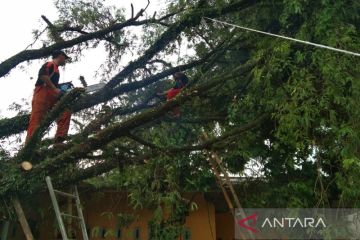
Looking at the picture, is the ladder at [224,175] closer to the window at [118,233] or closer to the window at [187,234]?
the window at [187,234]

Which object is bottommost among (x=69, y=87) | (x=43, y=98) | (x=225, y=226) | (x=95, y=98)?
(x=225, y=226)

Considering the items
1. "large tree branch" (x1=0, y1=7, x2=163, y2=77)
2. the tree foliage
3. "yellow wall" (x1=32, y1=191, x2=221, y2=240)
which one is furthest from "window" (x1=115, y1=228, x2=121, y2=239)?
"large tree branch" (x1=0, y1=7, x2=163, y2=77)

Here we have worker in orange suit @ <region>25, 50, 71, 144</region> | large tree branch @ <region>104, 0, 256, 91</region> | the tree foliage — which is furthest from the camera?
large tree branch @ <region>104, 0, 256, 91</region>

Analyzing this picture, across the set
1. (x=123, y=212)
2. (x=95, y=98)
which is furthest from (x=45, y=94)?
(x=123, y=212)

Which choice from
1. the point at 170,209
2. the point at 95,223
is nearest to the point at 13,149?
the point at 95,223

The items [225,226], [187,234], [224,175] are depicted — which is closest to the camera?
[224,175]

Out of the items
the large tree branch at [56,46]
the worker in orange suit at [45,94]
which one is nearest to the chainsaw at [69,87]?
the worker in orange suit at [45,94]

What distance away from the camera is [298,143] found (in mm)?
4766

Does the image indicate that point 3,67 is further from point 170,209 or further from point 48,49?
point 170,209

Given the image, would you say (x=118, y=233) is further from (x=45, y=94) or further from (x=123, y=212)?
(x=45, y=94)

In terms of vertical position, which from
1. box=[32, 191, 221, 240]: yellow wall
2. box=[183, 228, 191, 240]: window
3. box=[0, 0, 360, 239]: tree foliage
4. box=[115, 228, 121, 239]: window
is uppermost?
box=[0, 0, 360, 239]: tree foliage

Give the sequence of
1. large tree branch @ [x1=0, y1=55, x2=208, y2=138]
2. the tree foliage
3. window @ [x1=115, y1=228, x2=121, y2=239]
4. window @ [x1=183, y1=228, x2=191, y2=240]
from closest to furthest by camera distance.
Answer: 1. the tree foliage
2. large tree branch @ [x1=0, y1=55, x2=208, y2=138]
3. window @ [x1=115, y1=228, x2=121, y2=239]
4. window @ [x1=183, y1=228, x2=191, y2=240]

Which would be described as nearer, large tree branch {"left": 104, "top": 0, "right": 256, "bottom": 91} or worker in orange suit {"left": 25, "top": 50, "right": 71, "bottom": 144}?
worker in orange suit {"left": 25, "top": 50, "right": 71, "bottom": 144}

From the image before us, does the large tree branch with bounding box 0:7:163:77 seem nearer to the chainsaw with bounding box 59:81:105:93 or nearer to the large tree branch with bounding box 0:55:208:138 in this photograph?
the large tree branch with bounding box 0:55:208:138
